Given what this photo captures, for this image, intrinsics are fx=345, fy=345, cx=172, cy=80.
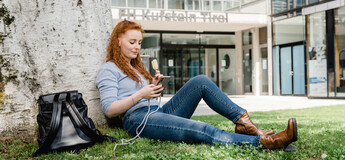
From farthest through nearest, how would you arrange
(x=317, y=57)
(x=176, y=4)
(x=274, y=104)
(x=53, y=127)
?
(x=176, y=4) < (x=317, y=57) < (x=274, y=104) < (x=53, y=127)

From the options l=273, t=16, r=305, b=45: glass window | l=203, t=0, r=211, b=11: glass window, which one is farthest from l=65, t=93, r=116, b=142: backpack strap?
l=203, t=0, r=211, b=11: glass window

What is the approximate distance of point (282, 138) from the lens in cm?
255

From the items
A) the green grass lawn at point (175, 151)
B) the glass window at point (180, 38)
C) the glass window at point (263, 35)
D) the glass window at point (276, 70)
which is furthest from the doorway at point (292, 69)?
the green grass lawn at point (175, 151)

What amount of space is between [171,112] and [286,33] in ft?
50.5

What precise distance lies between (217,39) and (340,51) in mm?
7869

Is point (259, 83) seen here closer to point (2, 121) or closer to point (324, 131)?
point (324, 131)

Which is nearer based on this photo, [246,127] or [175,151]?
[175,151]

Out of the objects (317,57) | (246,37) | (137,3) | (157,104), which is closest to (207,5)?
(246,37)

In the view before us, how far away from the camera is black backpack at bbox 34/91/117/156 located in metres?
2.51

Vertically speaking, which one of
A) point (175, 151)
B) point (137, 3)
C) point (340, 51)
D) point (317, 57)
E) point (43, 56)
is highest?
point (137, 3)

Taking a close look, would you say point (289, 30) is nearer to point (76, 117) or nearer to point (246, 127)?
point (246, 127)

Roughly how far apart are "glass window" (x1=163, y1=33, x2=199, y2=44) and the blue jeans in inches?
622

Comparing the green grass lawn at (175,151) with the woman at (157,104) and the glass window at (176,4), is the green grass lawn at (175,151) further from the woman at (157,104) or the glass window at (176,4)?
the glass window at (176,4)

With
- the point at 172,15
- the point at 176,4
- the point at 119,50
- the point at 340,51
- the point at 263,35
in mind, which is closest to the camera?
the point at 119,50
